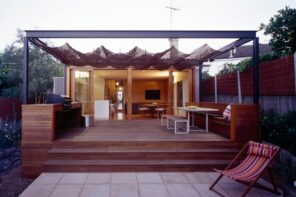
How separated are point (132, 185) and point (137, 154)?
1125 millimetres

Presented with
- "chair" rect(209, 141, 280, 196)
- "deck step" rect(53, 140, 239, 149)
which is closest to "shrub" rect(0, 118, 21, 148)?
"deck step" rect(53, 140, 239, 149)

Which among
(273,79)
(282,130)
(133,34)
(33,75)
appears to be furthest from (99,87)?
(282,130)

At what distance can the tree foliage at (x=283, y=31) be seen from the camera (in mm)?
7113

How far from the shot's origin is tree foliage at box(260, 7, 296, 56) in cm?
711

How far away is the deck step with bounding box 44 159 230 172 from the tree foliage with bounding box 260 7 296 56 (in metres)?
4.02

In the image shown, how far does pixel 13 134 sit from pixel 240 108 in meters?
6.88

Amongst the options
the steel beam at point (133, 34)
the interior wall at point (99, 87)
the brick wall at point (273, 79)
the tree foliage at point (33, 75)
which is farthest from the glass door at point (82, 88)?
the steel beam at point (133, 34)

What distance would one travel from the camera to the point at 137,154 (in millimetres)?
5488

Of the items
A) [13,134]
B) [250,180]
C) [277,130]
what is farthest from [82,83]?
[250,180]

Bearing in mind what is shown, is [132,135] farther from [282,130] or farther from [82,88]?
[82,88]

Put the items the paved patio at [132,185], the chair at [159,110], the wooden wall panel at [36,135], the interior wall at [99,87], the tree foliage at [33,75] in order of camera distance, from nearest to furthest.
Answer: the paved patio at [132,185]
the wooden wall panel at [36,135]
the chair at [159,110]
the interior wall at [99,87]
the tree foliage at [33,75]

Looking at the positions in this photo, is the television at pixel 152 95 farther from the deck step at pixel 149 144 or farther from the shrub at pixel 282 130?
the deck step at pixel 149 144

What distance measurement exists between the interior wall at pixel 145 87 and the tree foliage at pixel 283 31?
11.6 metres

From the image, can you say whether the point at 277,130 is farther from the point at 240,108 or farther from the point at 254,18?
the point at 254,18
